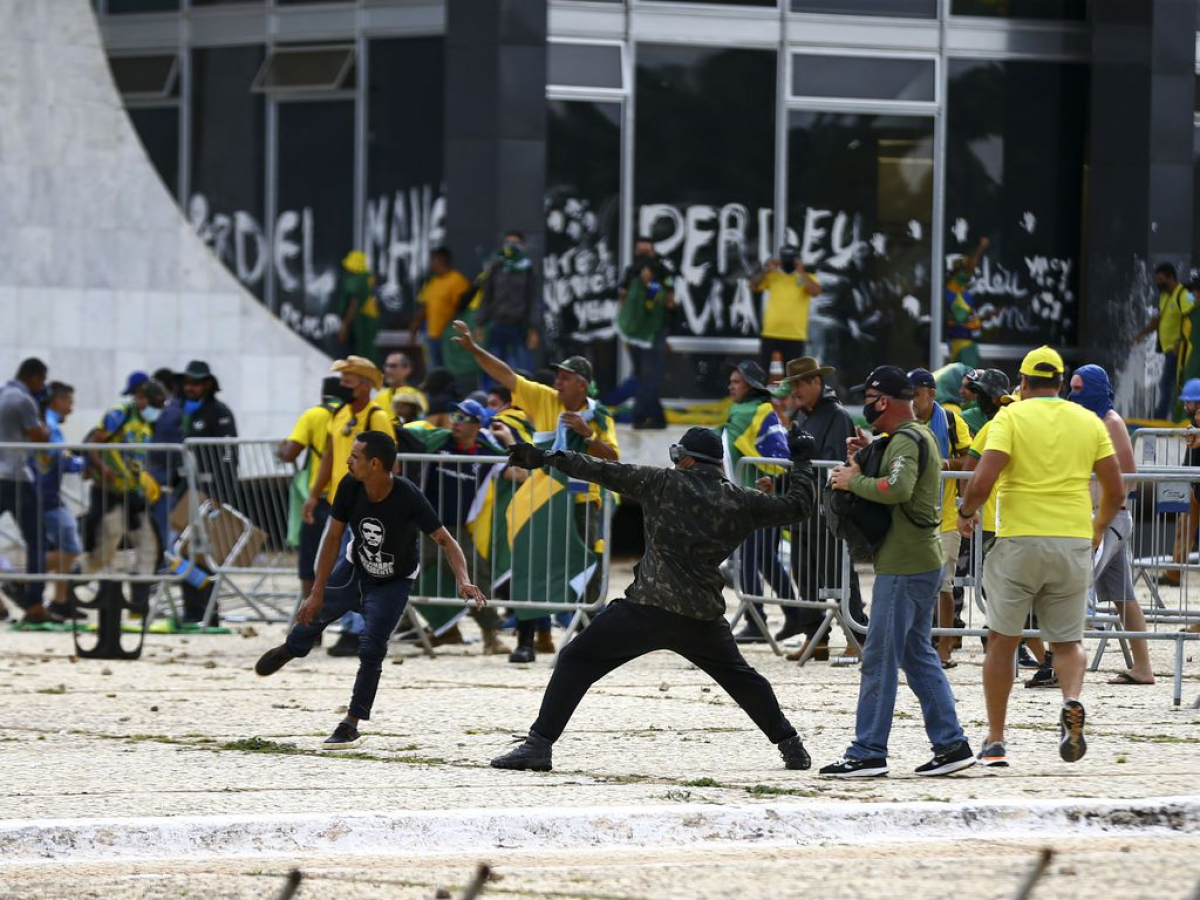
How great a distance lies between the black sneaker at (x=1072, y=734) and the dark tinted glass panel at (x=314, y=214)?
15.9 metres

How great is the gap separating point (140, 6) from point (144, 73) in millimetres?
748

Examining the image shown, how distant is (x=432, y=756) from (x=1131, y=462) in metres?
4.13

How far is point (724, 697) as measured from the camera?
12164 millimetres

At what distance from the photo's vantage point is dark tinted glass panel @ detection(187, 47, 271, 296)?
2478cm

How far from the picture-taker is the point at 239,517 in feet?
53.1

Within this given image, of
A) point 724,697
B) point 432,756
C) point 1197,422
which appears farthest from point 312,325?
point 432,756

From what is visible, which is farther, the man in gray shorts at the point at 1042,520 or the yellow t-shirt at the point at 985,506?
the yellow t-shirt at the point at 985,506

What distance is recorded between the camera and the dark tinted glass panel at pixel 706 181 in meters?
22.5

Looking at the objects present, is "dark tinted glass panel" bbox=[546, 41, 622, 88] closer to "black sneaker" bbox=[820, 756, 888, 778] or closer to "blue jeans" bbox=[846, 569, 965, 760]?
"blue jeans" bbox=[846, 569, 965, 760]

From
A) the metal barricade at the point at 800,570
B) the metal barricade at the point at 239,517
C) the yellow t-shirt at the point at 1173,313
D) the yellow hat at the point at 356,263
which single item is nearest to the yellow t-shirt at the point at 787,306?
the yellow t-shirt at the point at 1173,313

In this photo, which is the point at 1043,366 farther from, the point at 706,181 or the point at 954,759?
the point at 706,181

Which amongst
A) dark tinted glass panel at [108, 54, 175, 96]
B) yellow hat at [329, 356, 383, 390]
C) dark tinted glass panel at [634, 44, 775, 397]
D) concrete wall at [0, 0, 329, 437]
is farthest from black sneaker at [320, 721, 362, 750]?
dark tinted glass panel at [108, 54, 175, 96]

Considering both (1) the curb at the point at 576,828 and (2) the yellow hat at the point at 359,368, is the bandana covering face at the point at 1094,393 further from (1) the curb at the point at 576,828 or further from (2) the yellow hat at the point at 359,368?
(2) the yellow hat at the point at 359,368

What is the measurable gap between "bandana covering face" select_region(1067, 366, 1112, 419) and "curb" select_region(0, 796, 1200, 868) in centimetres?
398
